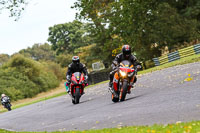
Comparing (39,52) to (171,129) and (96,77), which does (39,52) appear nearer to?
(96,77)

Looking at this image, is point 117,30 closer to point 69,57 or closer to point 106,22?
point 106,22

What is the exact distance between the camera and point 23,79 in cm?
6300

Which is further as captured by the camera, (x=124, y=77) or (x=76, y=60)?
(x=76, y=60)

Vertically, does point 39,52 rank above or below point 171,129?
above

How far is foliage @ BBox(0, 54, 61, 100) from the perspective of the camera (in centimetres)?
5622

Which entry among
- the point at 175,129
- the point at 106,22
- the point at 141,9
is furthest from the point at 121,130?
the point at 106,22

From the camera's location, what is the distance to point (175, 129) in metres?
6.45

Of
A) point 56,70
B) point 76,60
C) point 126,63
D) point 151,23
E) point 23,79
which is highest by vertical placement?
point 151,23

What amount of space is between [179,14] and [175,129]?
139 ft

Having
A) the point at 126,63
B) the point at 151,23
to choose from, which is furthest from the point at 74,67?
the point at 151,23

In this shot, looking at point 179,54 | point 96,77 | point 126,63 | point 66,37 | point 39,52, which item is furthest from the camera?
point 39,52

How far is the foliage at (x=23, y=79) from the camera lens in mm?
56222

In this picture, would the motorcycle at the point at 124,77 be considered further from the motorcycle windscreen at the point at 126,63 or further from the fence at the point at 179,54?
the fence at the point at 179,54

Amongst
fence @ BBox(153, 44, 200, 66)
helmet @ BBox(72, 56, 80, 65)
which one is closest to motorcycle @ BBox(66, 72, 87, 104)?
helmet @ BBox(72, 56, 80, 65)
